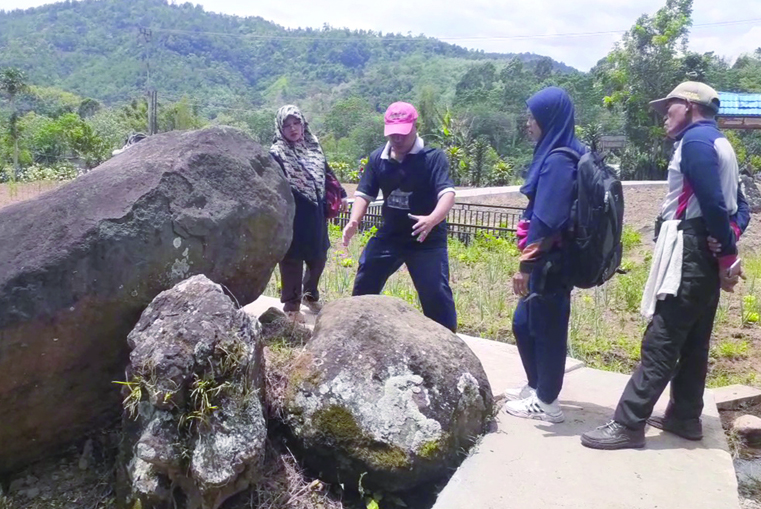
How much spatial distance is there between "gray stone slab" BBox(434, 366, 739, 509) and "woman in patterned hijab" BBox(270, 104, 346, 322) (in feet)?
5.92

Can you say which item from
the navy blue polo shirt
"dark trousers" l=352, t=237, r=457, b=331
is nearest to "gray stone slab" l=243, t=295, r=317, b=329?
"dark trousers" l=352, t=237, r=457, b=331

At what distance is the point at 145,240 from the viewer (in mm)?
3176

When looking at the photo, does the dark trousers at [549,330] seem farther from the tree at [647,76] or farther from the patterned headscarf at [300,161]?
the tree at [647,76]

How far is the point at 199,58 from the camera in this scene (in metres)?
148

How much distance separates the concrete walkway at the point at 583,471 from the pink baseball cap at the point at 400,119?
1693 millimetres

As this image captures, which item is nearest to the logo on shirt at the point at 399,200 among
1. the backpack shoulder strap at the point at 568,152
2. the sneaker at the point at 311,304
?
the backpack shoulder strap at the point at 568,152

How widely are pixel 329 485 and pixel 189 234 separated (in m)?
1.31

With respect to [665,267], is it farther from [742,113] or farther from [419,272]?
[742,113]

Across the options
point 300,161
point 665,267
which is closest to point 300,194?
point 300,161

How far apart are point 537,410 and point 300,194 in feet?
6.66

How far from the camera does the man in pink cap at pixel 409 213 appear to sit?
421cm

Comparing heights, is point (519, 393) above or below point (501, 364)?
above

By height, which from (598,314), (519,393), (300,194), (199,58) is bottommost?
(598,314)

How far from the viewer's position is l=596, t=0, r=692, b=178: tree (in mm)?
30766
